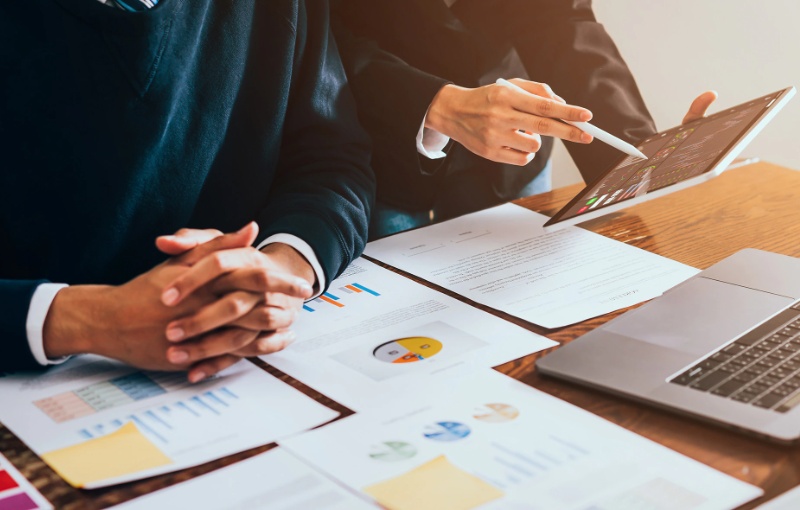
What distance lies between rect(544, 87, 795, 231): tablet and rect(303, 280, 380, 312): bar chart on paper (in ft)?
0.93

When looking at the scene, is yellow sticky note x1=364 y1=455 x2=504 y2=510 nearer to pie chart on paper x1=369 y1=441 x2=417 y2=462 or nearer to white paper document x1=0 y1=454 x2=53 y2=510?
pie chart on paper x1=369 y1=441 x2=417 y2=462

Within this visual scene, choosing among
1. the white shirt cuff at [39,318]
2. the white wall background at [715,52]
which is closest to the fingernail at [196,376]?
the white shirt cuff at [39,318]

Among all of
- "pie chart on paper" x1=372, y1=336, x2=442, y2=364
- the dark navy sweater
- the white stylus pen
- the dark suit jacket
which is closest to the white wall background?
the dark suit jacket

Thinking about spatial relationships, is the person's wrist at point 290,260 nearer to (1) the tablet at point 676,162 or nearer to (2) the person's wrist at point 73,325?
(2) the person's wrist at point 73,325

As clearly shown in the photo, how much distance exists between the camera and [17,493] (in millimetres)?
668

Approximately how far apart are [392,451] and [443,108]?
736 mm

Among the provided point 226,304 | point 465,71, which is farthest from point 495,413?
point 465,71

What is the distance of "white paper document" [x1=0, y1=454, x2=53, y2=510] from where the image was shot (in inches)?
25.7

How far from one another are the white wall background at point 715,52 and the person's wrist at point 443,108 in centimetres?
146

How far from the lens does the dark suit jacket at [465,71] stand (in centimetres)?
143

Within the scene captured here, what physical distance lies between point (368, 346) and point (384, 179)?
637 millimetres

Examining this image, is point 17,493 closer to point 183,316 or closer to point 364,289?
point 183,316

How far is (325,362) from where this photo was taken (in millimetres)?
881

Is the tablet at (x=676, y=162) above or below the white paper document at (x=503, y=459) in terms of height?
above
